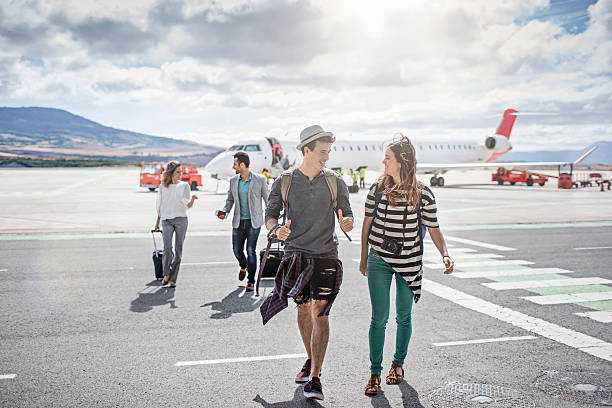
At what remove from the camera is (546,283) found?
25.7 ft

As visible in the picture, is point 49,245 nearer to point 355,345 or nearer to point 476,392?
point 355,345

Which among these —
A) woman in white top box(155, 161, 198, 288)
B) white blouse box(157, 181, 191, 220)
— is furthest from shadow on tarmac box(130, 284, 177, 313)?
white blouse box(157, 181, 191, 220)

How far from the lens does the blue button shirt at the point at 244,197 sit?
7453 millimetres

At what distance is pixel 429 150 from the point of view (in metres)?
41.2

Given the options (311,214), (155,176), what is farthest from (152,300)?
(155,176)

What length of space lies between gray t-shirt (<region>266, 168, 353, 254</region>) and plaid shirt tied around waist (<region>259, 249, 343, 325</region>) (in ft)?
0.18

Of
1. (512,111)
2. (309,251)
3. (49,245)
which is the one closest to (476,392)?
(309,251)

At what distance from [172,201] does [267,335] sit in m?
3.03

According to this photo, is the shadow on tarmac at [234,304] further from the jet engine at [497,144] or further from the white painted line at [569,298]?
the jet engine at [497,144]

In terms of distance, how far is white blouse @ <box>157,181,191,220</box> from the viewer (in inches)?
300

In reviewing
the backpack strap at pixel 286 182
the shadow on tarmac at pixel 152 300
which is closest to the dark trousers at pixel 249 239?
the shadow on tarmac at pixel 152 300

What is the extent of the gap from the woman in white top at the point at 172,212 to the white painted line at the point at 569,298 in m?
4.91

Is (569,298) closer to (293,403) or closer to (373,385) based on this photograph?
(373,385)

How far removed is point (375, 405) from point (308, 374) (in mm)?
666
